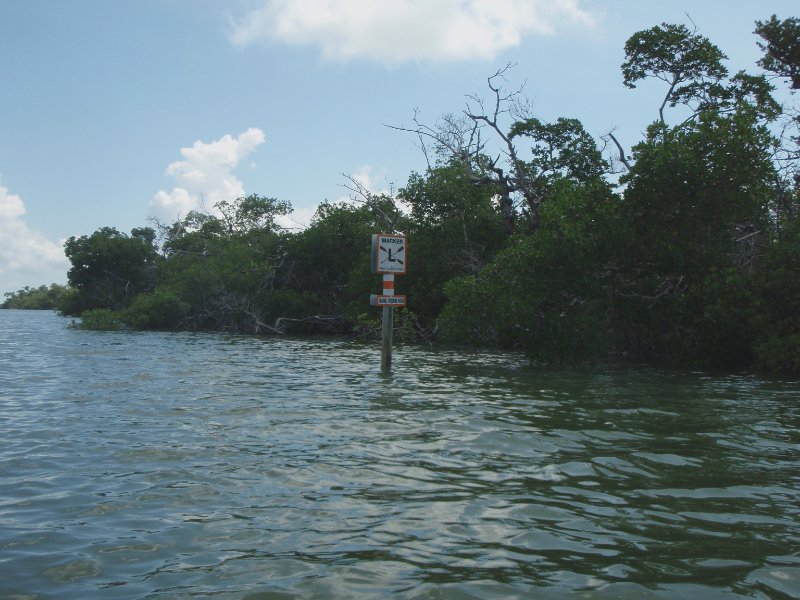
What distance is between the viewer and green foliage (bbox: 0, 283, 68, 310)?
115 metres

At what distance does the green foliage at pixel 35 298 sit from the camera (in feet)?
376

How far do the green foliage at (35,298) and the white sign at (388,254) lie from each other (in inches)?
4282

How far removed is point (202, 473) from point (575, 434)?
4302 mm

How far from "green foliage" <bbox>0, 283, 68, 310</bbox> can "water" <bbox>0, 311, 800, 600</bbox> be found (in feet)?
373

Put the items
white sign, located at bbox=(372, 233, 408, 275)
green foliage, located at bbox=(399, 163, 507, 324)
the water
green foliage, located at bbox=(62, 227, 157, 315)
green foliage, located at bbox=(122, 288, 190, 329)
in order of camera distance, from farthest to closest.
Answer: green foliage, located at bbox=(62, 227, 157, 315), green foliage, located at bbox=(122, 288, 190, 329), green foliage, located at bbox=(399, 163, 507, 324), white sign, located at bbox=(372, 233, 408, 275), the water

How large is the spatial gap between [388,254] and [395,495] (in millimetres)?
9904

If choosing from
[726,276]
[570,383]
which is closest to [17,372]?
[570,383]

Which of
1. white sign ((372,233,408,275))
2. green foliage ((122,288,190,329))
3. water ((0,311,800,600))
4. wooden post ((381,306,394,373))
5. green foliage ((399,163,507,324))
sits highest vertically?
green foliage ((399,163,507,324))

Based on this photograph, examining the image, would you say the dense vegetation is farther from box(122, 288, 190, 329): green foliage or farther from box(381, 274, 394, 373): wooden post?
box(122, 288, 190, 329): green foliage

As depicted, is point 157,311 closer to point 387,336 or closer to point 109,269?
point 109,269

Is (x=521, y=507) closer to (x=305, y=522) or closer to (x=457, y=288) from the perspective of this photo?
(x=305, y=522)

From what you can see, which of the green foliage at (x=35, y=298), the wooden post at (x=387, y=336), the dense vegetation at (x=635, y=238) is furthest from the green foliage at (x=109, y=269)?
the green foliage at (x=35, y=298)

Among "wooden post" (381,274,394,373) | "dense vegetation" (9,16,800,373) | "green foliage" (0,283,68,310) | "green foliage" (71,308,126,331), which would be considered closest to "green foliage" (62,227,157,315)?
"green foliage" (71,308,126,331)

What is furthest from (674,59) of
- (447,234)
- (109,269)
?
(109,269)
